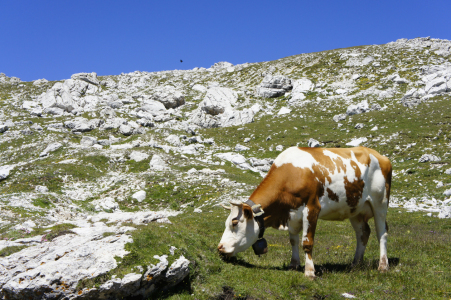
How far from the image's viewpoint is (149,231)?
7984 mm

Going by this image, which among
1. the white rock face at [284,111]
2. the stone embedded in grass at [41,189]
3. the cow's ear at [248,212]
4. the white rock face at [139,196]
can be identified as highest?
the white rock face at [284,111]

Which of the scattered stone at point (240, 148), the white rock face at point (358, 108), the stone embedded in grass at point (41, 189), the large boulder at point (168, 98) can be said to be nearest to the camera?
the stone embedded in grass at point (41, 189)

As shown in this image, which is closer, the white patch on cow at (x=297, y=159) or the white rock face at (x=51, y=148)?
the white patch on cow at (x=297, y=159)

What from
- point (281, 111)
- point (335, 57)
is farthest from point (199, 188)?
point (335, 57)

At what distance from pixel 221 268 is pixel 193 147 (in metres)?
41.3

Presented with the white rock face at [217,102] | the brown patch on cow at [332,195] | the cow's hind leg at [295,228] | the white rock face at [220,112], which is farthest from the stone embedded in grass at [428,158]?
the white rock face at [217,102]

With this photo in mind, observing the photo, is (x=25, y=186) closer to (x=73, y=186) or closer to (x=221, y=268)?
(x=73, y=186)

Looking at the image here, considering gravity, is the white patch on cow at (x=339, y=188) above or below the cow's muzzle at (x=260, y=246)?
above

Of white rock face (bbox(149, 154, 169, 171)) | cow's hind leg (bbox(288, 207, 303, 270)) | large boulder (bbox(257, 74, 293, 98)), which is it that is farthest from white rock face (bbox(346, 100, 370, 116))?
cow's hind leg (bbox(288, 207, 303, 270))

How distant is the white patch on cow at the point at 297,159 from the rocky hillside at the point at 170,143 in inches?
148

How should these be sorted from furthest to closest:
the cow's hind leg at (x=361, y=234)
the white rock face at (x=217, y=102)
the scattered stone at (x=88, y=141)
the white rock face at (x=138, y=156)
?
the white rock face at (x=217, y=102), the scattered stone at (x=88, y=141), the white rock face at (x=138, y=156), the cow's hind leg at (x=361, y=234)

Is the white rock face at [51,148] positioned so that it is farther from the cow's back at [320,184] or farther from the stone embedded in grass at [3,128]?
the cow's back at [320,184]

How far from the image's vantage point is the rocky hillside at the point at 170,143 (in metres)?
6.85

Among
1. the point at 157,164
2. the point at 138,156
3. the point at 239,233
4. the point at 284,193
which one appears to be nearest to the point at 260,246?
the point at 239,233
